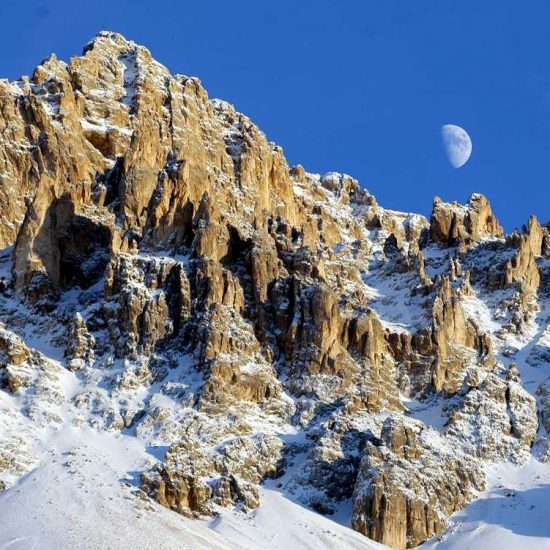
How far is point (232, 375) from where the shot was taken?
15488cm

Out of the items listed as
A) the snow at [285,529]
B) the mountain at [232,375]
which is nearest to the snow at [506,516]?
the mountain at [232,375]

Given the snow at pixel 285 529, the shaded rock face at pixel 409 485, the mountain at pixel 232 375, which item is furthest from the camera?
the shaded rock face at pixel 409 485

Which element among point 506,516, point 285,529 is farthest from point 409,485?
point 285,529

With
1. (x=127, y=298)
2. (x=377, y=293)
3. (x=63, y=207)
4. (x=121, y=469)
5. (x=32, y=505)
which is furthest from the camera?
(x=377, y=293)

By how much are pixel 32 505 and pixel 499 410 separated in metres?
59.9

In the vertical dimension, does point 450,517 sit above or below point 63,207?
below

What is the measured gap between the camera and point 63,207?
17962cm

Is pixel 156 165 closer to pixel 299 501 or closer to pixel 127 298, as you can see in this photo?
pixel 127 298

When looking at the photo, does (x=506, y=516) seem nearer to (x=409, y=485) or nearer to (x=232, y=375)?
(x=409, y=485)

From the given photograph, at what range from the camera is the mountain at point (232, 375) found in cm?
13438

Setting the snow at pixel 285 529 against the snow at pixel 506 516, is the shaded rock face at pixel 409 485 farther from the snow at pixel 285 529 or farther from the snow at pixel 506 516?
the snow at pixel 285 529

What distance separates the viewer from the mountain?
134m

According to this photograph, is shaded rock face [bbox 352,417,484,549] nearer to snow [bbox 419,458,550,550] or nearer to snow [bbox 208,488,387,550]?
snow [bbox 419,458,550,550]

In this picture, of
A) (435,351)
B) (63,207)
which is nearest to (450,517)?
(435,351)
